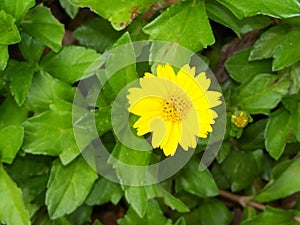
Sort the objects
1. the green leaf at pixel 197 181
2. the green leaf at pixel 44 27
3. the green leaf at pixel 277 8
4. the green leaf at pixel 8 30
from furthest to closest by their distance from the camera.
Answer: the green leaf at pixel 197 181 < the green leaf at pixel 44 27 < the green leaf at pixel 8 30 < the green leaf at pixel 277 8

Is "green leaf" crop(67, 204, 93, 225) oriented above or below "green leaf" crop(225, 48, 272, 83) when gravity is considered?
below

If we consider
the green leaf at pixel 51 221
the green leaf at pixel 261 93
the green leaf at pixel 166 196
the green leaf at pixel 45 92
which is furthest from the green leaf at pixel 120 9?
the green leaf at pixel 51 221

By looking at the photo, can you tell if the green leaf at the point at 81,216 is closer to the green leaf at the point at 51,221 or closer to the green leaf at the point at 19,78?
the green leaf at the point at 51,221

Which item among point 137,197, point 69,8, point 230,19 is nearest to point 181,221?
point 137,197

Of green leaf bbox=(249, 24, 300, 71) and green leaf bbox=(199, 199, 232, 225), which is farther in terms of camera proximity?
green leaf bbox=(199, 199, 232, 225)

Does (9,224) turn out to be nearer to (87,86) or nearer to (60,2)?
(87,86)

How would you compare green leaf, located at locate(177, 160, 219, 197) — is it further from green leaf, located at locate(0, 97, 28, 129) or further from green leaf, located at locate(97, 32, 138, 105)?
green leaf, located at locate(0, 97, 28, 129)

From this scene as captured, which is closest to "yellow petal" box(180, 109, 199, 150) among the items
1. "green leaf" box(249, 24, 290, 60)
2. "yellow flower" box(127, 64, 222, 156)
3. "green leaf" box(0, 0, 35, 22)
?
"yellow flower" box(127, 64, 222, 156)

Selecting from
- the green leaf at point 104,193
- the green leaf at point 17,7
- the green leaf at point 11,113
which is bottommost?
the green leaf at point 104,193
